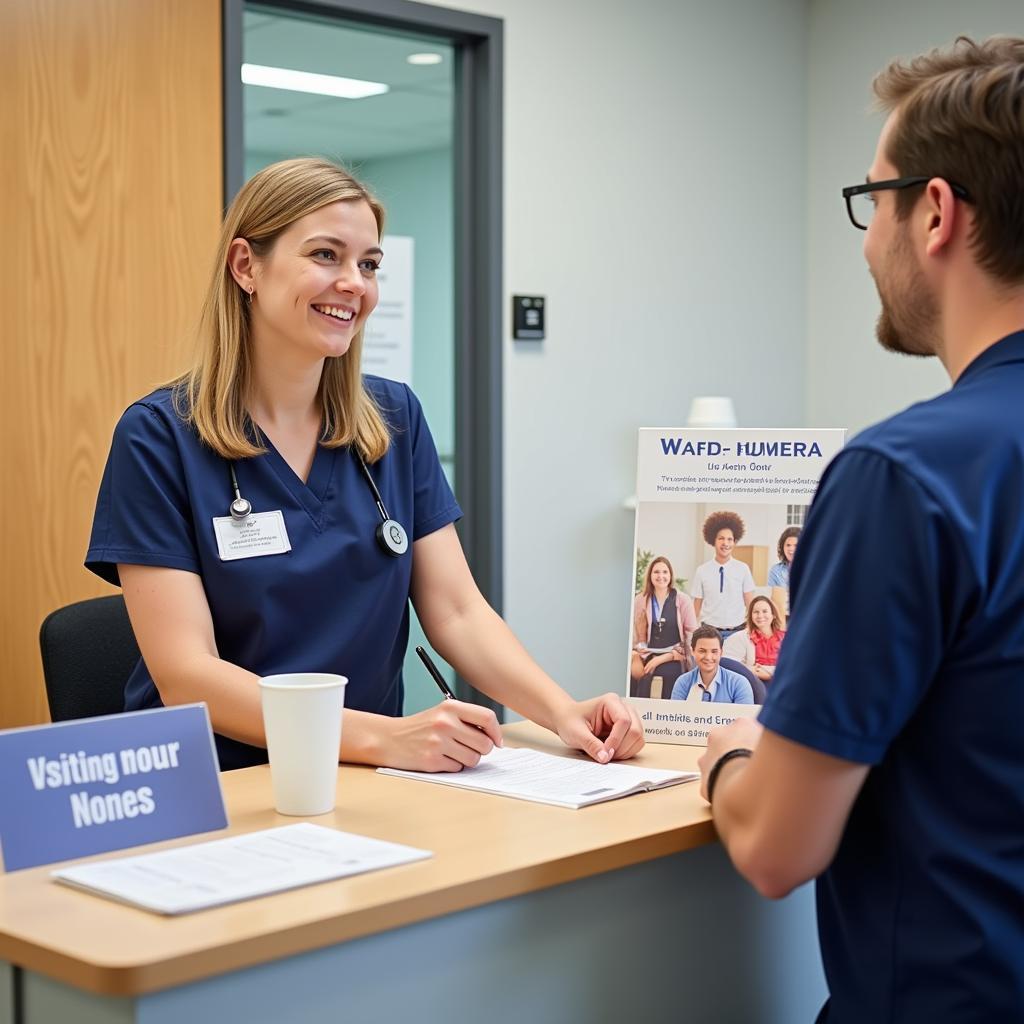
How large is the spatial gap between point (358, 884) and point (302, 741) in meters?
0.27

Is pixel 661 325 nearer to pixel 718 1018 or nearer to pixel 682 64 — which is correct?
pixel 682 64

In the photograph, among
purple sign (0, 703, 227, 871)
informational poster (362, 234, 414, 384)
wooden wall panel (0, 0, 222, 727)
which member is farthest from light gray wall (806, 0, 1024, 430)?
purple sign (0, 703, 227, 871)

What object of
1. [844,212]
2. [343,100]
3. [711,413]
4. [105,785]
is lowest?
[105,785]

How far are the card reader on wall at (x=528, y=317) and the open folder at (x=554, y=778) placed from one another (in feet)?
7.17

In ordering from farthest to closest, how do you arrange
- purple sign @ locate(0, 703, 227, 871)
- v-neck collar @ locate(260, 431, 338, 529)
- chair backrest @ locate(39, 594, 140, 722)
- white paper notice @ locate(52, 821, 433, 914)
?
chair backrest @ locate(39, 594, 140, 722), v-neck collar @ locate(260, 431, 338, 529), purple sign @ locate(0, 703, 227, 871), white paper notice @ locate(52, 821, 433, 914)

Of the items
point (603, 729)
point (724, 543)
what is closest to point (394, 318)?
point (724, 543)

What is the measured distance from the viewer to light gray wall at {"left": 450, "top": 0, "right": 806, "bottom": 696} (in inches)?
150

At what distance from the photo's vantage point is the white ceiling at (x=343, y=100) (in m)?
3.38

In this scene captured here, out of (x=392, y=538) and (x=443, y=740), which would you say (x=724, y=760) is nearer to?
(x=443, y=740)

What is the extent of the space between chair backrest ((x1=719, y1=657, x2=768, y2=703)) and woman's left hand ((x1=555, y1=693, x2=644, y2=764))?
0.45 ft

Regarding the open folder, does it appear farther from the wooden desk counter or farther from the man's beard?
the man's beard

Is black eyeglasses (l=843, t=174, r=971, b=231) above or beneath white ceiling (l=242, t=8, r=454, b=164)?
beneath

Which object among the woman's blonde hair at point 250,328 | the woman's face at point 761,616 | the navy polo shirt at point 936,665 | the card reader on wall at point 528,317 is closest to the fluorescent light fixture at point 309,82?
the card reader on wall at point 528,317

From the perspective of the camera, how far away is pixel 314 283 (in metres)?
1.97
